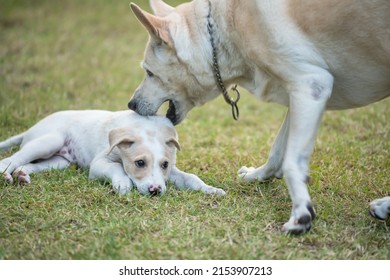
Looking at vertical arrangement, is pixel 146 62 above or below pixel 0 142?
above

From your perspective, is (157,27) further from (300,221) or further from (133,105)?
(300,221)

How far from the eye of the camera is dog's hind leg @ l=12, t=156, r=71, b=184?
4387mm

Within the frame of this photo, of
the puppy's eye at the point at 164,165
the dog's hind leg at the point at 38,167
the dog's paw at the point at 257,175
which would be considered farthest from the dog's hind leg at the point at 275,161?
the dog's hind leg at the point at 38,167

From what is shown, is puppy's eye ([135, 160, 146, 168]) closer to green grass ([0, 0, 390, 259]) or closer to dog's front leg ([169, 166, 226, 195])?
green grass ([0, 0, 390, 259])

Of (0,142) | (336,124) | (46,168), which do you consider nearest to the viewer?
(46,168)

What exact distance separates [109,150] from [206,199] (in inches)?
31.2

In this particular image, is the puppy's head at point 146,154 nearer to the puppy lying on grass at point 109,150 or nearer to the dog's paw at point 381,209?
the puppy lying on grass at point 109,150

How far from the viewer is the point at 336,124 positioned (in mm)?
6500

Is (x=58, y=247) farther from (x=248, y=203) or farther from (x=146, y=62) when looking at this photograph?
(x=146, y=62)

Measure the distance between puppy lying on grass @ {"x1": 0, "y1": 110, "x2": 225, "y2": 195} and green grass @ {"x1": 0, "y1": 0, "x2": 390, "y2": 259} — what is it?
0.14 metres

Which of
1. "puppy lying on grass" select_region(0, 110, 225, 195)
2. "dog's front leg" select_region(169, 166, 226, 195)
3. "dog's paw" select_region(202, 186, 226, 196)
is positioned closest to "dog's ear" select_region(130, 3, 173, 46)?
"puppy lying on grass" select_region(0, 110, 225, 195)

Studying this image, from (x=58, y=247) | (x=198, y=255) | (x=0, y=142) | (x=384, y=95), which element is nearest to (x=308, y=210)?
(x=198, y=255)

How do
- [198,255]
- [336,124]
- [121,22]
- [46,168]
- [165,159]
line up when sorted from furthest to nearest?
[121,22] → [336,124] → [46,168] → [165,159] → [198,255]

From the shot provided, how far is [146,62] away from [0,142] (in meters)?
1.71
